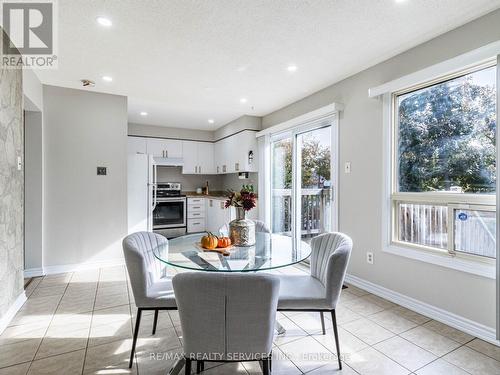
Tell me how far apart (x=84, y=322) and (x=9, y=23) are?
2485 mm

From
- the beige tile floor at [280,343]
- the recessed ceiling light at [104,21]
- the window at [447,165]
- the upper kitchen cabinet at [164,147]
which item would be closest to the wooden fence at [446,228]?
the window at [447,165]

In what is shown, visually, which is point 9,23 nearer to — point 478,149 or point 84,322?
point 84,322

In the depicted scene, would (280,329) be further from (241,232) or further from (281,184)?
(281,184)

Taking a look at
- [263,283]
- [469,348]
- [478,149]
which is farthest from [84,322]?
[478,149]

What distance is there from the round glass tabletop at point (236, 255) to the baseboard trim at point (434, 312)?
3.94 ft

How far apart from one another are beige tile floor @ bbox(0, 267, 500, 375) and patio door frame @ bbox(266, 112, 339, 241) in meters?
0.93

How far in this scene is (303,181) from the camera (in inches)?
164

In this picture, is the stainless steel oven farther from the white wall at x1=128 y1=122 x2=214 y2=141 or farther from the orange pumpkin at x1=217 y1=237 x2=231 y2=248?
the orange pumpkin at x1=217 y1=237 x2=231 y2=248

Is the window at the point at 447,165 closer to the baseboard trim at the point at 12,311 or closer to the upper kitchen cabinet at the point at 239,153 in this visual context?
the upper kitchen cabinet at the point at 239,153

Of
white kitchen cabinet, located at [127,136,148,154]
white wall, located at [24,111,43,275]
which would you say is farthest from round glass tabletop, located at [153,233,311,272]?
white kitchen cabinet, located at [127,136,148,154]

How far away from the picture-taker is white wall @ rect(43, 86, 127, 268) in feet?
11.7

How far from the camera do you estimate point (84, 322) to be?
2.32m

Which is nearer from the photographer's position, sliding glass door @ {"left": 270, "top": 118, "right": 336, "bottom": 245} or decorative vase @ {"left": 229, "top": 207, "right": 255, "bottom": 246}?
decorative vase @ {"left": 229, "top": 207, "right": 255, "bottom": 246}

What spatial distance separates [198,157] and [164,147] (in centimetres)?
80
